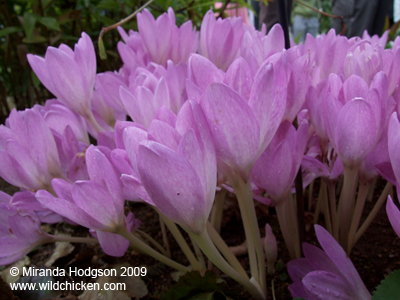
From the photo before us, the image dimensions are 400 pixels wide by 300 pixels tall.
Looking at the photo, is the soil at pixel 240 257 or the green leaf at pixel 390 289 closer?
the green leaf at pixel 390 289

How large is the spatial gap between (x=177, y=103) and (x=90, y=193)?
210 millimetres

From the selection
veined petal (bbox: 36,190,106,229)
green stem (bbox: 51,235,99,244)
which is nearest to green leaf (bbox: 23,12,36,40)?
green stem (bbox: 51,235,99,244)

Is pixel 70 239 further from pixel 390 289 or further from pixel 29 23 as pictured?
pixel 29 23

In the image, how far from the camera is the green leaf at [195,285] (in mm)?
427

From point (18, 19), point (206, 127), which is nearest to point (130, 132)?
point (206, 127)

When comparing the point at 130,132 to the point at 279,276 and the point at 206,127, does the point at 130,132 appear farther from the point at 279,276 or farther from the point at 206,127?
the point at 279,276

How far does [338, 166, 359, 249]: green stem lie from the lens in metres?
0.39

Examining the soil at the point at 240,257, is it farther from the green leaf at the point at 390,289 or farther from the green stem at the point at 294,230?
the green leaf at the point at 390,289

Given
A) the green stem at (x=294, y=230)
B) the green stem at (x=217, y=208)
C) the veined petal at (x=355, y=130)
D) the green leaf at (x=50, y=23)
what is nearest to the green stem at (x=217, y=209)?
the green stem at (x=217, y=208)

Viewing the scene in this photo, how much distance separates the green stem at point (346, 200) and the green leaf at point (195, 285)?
0.19 metres

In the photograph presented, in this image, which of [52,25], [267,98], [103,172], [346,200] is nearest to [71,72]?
[103,172]

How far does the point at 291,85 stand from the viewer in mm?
365

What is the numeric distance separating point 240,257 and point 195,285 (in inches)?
7.9

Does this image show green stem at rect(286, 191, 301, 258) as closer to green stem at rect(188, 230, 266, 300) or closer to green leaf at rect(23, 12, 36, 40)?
green stem at rect(188, 230, 266, 300)
